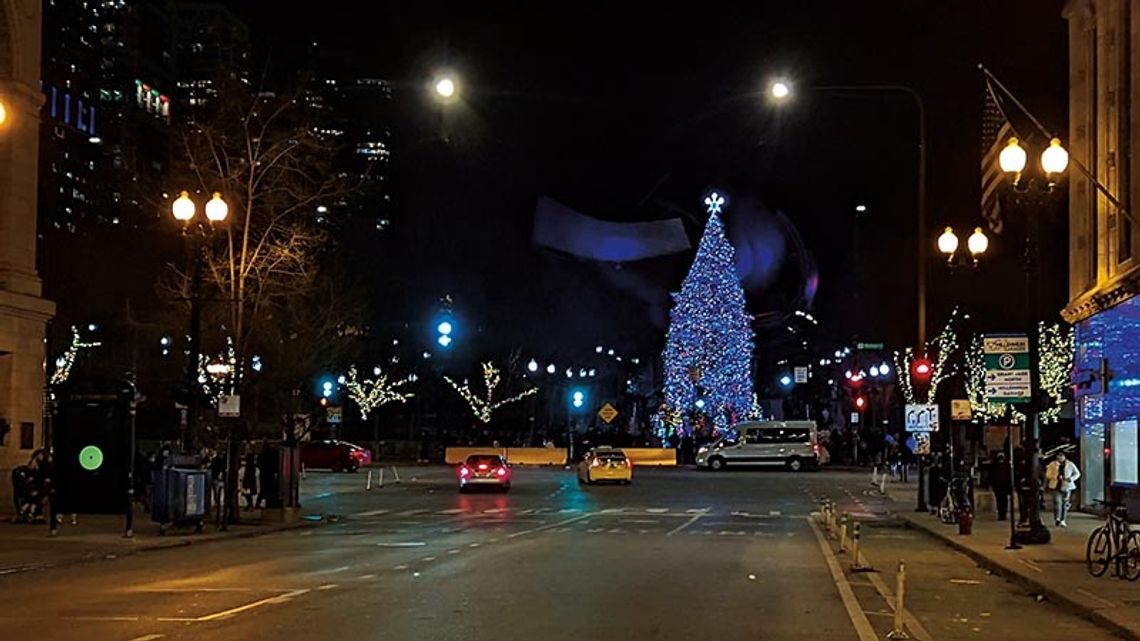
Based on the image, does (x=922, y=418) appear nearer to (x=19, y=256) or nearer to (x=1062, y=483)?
(x=1062, y=483)

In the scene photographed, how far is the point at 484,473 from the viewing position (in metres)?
48.0

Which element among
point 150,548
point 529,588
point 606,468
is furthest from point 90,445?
point 606,468

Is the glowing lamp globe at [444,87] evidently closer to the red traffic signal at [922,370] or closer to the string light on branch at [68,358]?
the red traffic signal at [922,370]

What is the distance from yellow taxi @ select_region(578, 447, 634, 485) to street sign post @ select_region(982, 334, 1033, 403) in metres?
28.4

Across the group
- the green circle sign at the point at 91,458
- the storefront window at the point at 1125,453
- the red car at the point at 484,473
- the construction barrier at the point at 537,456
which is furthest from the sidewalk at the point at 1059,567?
the construction barrier at the point at 537,456

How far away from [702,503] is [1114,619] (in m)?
27.6

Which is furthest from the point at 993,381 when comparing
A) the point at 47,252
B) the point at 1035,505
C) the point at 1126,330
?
the point at 47,252

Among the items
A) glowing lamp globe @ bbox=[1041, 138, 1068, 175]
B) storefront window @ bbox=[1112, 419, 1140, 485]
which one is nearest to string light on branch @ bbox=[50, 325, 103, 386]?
storefront window @ bbox=[1112, 419, 1140, 485]

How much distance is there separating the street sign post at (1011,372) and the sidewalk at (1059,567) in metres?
2.78

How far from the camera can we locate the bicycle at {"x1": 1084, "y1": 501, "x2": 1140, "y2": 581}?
19203 mm

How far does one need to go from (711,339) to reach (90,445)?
4924 centimetres

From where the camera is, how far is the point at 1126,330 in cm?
3164

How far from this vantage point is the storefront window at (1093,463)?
3575cm

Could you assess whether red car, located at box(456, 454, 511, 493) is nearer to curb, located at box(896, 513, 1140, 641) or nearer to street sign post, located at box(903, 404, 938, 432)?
street sign post, located at box(903, 404, 938, 432)
